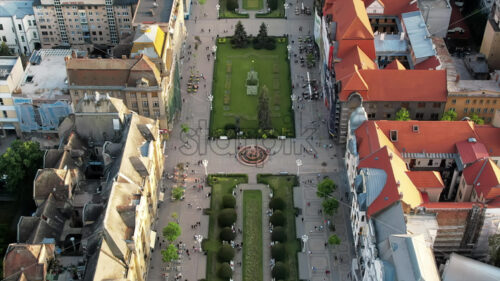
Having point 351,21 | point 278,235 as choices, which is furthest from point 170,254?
point 351,21

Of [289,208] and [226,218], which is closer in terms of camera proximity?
[226,218]

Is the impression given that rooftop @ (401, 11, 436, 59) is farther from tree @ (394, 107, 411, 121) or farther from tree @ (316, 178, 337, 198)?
tree @ (316, 178, 337, 198)

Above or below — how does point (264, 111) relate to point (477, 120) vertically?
below

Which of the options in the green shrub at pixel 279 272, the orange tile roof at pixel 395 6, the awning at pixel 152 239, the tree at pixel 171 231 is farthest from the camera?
the orange tile roof at pixel 395 6

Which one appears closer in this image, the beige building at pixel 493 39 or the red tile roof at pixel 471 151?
the red tile roof at pixel 471 151

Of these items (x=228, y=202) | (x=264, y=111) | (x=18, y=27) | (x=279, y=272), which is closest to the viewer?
(x=279, y=272)

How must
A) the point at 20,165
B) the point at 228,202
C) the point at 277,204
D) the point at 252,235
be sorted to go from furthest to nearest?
the point at 20,165 → the point at 228,202 → the point at 277,204 → the point at 252,235

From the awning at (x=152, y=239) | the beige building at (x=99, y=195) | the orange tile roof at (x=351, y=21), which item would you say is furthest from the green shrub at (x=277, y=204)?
the orange tile roof at (x=351, y=21)

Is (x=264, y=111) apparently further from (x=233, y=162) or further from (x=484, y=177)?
(x=484, y=177)

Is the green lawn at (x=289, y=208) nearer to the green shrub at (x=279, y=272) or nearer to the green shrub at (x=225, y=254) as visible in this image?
the green shrub at (x=279, y=272)
